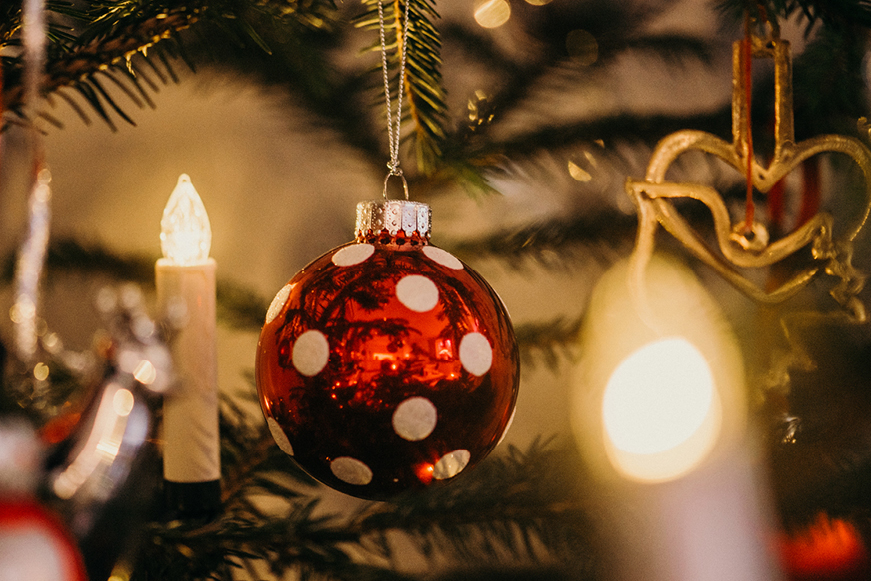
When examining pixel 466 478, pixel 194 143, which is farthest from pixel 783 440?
pixel 194 143

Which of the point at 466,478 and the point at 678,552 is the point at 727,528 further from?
the point at 466,478

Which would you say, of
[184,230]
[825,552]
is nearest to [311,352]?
[184,230]

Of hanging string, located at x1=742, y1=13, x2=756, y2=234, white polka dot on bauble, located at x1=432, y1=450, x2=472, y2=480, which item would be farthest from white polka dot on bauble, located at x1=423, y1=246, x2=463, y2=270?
hanging string, located at x1=742, y1=13, x2=756, y2=234

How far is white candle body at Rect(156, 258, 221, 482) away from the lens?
40cm

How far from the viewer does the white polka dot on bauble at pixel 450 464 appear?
35cm

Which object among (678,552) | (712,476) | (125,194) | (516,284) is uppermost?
(125,194)

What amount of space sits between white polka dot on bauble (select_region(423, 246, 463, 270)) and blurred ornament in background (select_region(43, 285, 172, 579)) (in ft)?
0.50

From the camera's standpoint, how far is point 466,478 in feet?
1.65

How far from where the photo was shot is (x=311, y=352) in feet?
1.09

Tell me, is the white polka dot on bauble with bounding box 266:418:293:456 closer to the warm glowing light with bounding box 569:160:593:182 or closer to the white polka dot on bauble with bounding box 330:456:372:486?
the white polka dot on bauble with bounding box 330:456:372:486

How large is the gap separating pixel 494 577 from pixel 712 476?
361mm

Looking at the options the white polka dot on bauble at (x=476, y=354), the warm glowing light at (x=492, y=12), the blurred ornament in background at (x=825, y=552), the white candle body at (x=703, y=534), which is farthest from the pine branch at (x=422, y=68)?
the white candle body at (x=703, y=534)

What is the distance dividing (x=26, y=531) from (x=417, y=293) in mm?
197

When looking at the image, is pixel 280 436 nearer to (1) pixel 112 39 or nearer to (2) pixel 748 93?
(1) pixel 112 39
